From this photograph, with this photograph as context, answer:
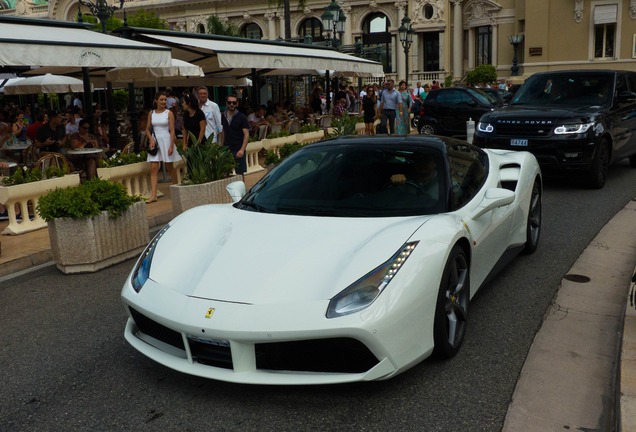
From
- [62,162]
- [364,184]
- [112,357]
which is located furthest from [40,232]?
[364,184]

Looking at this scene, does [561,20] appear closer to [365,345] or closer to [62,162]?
[62,162]

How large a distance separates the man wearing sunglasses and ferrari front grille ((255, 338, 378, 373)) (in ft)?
23.6

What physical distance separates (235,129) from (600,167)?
19.4ft

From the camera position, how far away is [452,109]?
2014 cm

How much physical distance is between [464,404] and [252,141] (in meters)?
11.1

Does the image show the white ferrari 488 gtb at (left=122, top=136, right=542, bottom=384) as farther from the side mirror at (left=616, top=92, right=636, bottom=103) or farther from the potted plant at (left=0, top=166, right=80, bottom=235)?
the side mirror at (left=616, top=92, right=636, bottom=103)

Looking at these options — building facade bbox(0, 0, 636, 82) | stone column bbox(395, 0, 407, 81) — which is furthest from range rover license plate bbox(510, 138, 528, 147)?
stone column bbox(395, 0, 407, 81)

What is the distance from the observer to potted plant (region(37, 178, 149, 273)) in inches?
263

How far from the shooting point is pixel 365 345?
3.32m

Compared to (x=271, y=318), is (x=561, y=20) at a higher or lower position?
higher

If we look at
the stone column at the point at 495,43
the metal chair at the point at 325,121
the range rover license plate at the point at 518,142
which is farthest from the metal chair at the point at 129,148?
the stone column at the point at 495,43

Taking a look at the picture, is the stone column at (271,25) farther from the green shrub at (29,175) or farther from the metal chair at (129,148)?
the green shrub at (29,175)

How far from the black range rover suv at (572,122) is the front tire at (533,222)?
12.7 ft

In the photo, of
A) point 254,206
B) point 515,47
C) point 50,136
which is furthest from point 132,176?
point 515,47
